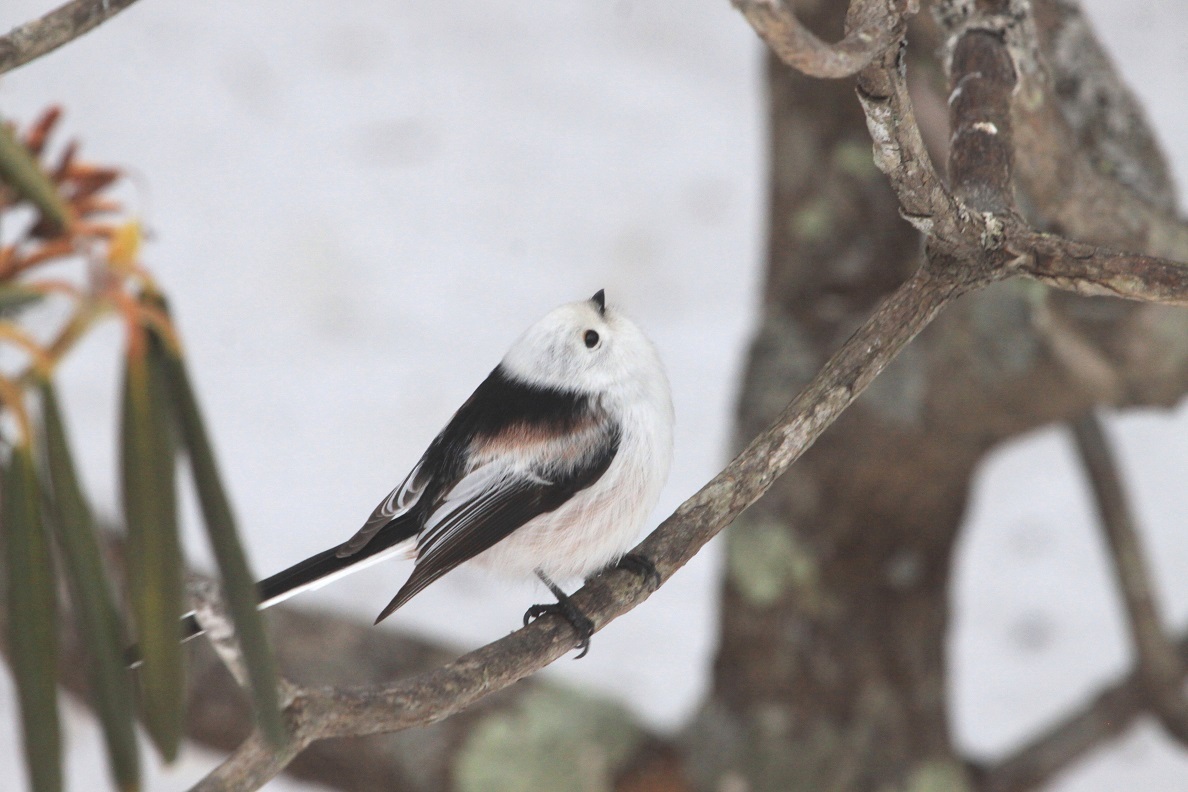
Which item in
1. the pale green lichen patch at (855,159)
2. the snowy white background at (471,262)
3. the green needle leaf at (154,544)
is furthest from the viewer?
the snowy white background at (471,262)

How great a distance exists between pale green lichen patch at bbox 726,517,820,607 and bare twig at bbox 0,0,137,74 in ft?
4.69

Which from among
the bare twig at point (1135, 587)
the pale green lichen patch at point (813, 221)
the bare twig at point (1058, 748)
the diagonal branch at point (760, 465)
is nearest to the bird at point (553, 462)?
the diagonal branch at point (760, 465)

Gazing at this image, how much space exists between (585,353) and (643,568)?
0.89ft

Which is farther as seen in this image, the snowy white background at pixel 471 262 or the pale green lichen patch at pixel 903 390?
the snowy white background at pixel 471 262

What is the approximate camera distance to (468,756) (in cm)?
235

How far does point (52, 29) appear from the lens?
1.25 m

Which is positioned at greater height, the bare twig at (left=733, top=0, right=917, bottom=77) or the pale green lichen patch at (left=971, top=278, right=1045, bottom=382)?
the bare twig at (left=733, top=0, right=917, bottom=77)

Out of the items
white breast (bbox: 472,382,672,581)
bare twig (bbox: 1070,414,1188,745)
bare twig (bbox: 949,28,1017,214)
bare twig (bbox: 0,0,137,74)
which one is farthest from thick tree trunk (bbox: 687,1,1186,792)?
A: bare twig (bbox: 0,0,137,74)

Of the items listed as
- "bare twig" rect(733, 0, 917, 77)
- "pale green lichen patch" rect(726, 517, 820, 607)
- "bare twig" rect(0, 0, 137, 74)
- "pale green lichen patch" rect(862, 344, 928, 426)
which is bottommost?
"pale green lichen patch" rect(726, 517, 820, 607)

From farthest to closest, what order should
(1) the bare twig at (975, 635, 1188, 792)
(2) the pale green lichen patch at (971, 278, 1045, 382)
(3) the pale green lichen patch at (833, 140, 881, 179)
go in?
(1) the bare twig at (975, 635, 1188, 792) < (3) the pale green lichen patch at (833, 140, 881, 179) < (2) the pale green lichen patch at (971, 278, 1045, 382)

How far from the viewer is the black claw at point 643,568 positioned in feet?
4.65

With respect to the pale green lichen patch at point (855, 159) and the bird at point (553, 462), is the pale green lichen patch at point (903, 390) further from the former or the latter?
the bird at point (553, 462)

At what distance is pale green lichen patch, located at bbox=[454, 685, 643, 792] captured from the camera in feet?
7.71

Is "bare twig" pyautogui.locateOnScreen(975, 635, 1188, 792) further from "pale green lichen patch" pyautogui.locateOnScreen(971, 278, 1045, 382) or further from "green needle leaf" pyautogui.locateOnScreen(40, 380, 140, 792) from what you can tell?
"green needle leaf" pyautogui.locateOnScreen(40, 380, 140, 792)
